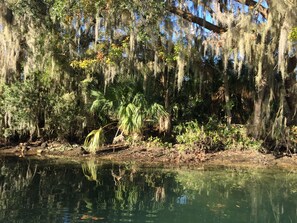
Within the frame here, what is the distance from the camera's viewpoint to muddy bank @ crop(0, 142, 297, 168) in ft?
39.1

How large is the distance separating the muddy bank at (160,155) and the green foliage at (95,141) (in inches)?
7.8

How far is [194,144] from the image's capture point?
1298 centimetres

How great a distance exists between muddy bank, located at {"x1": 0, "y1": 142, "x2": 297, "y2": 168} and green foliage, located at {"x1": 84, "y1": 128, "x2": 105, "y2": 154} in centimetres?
20

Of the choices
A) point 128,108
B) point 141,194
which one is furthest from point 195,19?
point 141,194

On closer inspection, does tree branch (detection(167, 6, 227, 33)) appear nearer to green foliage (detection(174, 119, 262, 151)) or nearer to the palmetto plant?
the palmetto plant

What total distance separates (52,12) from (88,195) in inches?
250

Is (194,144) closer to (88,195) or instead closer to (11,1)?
(88,195)

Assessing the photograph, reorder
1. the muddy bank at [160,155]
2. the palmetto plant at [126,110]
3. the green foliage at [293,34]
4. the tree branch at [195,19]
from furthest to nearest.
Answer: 1. the palmetto plant at [126,110]
2. the tree branch at [195,19]
3. the muddy bank at [160,155]
4. the green foliage at [293,34]

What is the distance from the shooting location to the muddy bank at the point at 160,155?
39.1 ft

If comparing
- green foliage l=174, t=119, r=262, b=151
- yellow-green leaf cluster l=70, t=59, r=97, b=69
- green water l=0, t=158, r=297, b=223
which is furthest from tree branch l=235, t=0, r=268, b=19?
yellow-green leaf cluster l=70, t=59, r=97, b=69

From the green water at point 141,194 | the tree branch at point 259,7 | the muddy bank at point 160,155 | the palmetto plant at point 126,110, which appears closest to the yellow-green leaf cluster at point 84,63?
the palmetto plant at point 126,110

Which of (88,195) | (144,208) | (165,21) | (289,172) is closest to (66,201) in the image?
(88,195)

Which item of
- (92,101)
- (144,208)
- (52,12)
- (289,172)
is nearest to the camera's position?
(144,208)

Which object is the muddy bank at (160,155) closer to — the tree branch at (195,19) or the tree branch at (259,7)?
the tree branch at (195,19)
